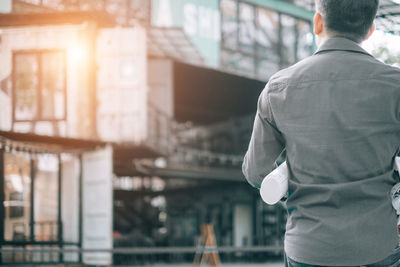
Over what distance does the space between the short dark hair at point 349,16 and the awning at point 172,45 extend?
16.2 metres

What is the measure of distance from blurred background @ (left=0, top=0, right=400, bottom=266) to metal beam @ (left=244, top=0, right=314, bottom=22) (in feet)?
0.15

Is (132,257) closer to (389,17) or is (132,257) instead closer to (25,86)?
(25,86)

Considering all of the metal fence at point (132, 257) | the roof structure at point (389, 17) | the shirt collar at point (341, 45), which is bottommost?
the metal fence at point (132, 257)

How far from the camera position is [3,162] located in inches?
565

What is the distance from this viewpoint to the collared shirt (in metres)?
1.89

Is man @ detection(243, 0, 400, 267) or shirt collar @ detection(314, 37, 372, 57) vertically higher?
shirt collar @ detection(314, 37, 372, 57)

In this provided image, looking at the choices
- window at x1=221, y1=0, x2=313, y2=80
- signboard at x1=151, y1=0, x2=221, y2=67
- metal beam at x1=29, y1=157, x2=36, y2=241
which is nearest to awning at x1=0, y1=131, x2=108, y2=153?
metal beam at x1=29, y1=157, x2=36, y2=241

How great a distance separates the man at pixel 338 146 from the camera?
6.22 feet

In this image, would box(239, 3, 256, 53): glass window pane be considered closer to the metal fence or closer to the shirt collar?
the metal fence

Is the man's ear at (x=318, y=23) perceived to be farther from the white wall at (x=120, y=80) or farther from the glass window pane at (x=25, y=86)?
the white wall at (x=120, y=80)

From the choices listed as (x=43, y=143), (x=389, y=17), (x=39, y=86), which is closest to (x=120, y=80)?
(x=39, y=86)

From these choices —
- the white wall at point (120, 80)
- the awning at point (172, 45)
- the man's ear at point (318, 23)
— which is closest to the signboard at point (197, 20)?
the awning at point (172, 45)

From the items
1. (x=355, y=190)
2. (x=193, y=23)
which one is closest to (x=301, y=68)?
(x=355, y=190)

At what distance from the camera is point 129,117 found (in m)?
16.5
